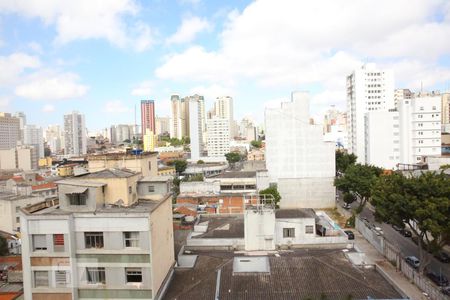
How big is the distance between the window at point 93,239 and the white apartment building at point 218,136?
343ft

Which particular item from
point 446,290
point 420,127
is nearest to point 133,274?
point 446,290

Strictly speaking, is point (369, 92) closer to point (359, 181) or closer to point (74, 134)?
point (359, 181)

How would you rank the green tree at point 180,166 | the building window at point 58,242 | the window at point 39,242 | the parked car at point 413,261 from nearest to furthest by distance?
the building window at point 58,242 → the window at point 39,242 → the parked car at point 413,261 → the green tree at point 180,166

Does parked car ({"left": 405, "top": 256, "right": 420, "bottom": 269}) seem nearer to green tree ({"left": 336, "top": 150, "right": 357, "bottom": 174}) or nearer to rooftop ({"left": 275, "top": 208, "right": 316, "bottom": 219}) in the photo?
rooftop ({"left": 275, "top": 208, "right": 316, "bottom": 219})

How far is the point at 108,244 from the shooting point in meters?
16.2

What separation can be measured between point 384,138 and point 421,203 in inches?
1740

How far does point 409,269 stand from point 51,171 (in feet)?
266

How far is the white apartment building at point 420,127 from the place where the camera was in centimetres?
5859

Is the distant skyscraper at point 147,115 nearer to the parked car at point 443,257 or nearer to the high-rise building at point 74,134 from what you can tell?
the high-rise building at point 74,134

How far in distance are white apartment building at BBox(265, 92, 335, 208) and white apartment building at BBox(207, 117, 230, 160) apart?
73181 mm

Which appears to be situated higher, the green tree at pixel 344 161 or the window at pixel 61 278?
the green tree at pixel 344 161

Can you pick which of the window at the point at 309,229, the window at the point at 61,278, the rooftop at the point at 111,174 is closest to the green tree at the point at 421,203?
the window at the point at 309,229

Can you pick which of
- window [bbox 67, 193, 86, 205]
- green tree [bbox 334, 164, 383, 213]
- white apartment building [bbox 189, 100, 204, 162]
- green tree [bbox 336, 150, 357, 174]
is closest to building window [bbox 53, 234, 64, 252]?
window [bbox 67, 193, 86, 205]

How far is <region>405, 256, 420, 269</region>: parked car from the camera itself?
1041 inches
